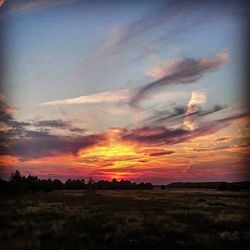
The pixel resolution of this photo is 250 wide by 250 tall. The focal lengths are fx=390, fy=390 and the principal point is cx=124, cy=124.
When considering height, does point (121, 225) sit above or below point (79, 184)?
below

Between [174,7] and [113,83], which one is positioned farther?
[113,83]

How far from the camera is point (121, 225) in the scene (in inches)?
268

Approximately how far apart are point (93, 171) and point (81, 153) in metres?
0.40

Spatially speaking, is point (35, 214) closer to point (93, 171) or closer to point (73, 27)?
point (93, 171)

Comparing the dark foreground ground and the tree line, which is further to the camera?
the tree line

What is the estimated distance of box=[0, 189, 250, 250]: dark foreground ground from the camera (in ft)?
19.3

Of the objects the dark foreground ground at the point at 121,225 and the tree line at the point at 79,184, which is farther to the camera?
the tree line at the point at 79,184

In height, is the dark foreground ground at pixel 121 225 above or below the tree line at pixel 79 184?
below

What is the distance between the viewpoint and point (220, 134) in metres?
6.50

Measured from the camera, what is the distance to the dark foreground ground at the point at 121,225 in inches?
231

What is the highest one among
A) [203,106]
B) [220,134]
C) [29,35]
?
[29,35]

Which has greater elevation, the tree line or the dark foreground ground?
the tree line

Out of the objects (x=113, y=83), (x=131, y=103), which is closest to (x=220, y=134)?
(x=131, y=103)

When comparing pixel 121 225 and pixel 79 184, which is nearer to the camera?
pixel 121 225
